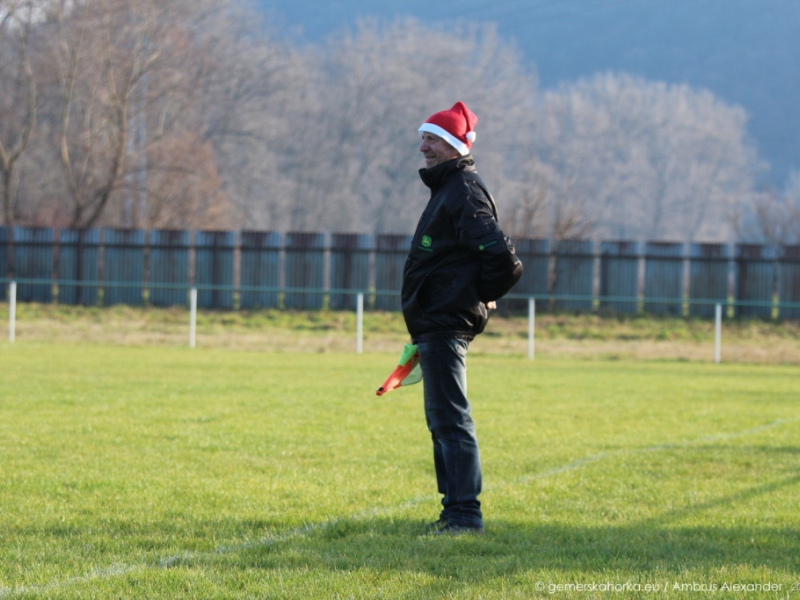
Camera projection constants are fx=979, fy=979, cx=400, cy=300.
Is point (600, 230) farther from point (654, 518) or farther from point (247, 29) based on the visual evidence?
point (654, 518)

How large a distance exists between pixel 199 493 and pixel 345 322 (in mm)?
21623

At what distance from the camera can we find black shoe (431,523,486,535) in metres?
5.13

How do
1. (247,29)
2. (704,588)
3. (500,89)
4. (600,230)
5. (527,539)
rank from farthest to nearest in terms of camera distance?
1. (600,230)
2. (500,89)
3. (247,29)
4. (527,539)
5. (704,588)

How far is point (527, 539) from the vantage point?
514 cm

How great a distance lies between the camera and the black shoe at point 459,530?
16.8ft

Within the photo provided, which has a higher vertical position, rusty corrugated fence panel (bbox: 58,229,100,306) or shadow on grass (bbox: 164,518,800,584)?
rusty corrugated fence panel (bbox: 58,229,100,306)

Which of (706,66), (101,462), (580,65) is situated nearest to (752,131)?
(706,66)

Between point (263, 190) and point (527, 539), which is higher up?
point (263, 190)

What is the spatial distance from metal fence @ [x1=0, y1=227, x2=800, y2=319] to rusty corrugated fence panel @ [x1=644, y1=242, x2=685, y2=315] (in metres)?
0.03

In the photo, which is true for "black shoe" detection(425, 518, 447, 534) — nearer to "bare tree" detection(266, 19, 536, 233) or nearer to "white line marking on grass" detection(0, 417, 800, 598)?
"white line marking on grass" detection(0, 417, 800, 598)

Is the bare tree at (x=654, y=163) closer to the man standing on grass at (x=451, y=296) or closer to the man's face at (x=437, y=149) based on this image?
the man's face at (x=437, y=149)

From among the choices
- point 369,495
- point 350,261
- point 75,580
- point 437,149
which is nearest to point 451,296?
point 437,149

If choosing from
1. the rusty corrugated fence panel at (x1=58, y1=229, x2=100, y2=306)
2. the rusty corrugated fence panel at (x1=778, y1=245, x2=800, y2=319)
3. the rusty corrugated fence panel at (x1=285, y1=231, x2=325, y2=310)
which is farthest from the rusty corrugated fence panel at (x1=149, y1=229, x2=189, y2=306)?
the rusty corrugated fence panel at (x1=778, y1=245, x2=800, y2=319)

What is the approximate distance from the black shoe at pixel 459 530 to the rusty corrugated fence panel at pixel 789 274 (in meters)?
26.3
